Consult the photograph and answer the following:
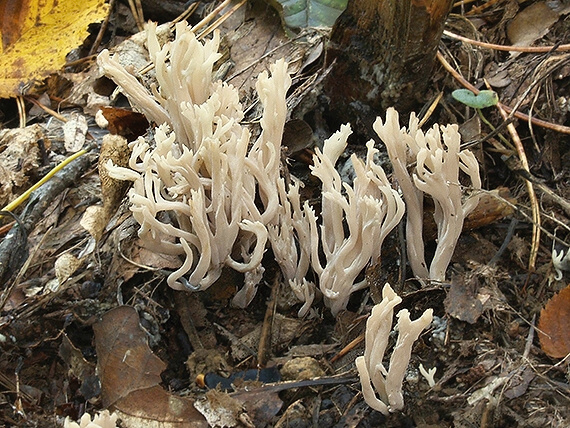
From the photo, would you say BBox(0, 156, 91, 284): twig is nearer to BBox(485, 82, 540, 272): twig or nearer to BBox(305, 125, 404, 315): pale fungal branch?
BBox(305, 125, 404, 315): pale fungal branch

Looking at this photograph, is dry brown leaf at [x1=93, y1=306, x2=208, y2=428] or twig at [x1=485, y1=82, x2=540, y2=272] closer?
dry brown leaf at [x1=93, y1=306, x2=208, y2=428]

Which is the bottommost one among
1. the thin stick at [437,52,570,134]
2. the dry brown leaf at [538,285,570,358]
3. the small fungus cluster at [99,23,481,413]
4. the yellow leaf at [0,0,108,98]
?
the dry brown leaf at [538,285,570,358]

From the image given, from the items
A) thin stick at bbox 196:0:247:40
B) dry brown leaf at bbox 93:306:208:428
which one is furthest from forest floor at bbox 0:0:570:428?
thin stick at bbox 196:0:247:40

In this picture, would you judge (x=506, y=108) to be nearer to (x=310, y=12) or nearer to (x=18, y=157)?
(x=310, y=12)

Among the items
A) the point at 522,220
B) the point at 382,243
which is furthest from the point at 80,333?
the point at 522,220

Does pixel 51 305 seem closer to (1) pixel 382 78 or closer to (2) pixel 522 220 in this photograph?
(1) pixel 382 78
